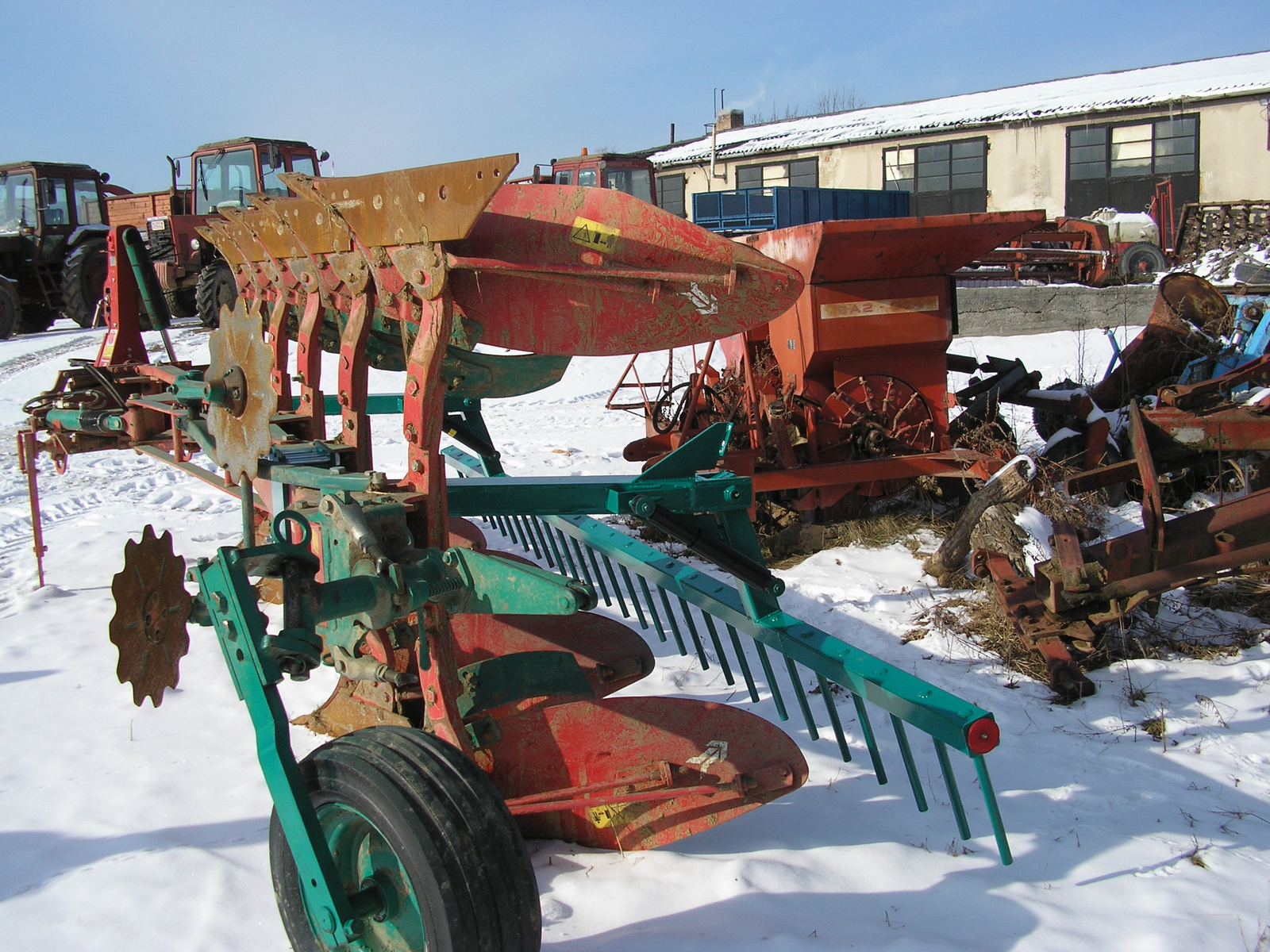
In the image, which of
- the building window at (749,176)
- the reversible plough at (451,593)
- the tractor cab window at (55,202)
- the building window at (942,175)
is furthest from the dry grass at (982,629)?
the building window at (749,176)

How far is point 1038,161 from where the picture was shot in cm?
1909

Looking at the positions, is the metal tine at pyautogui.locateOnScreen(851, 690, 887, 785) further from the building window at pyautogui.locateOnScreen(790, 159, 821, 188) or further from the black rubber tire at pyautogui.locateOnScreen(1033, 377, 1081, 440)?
the building window at pyautogui.locateOnScreen(790, 159, 821, 188)

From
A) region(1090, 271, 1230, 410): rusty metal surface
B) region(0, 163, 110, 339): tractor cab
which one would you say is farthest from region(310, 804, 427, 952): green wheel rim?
region(0, 163, 110, 339): tractor cab

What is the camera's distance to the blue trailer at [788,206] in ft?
49.7

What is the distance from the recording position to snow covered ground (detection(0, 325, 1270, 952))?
87.7 inches

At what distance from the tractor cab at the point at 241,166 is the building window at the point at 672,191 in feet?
37.5

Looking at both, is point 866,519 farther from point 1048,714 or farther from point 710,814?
point 710,814

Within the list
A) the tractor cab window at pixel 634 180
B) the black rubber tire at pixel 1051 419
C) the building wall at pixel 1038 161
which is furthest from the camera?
the building wall at pixel 1038 161

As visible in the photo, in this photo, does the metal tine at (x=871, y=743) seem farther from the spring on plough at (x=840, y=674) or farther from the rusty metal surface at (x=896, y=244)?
the rusty metal surface at (x=896, y=244)

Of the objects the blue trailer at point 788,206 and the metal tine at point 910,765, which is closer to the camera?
the metal tine at point 910,765

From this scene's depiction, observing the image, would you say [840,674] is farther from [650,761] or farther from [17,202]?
[17,202]

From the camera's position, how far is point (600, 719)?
2408 millimetres

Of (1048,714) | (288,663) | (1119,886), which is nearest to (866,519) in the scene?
(1048,714)

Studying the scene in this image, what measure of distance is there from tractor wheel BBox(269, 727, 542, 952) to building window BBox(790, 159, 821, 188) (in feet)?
68.2
